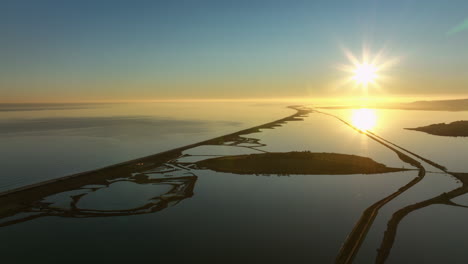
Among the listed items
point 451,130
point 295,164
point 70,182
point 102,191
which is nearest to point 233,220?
point 102,191

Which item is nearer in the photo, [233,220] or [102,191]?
[233,220]

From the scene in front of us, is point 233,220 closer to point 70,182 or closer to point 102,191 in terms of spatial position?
point 102,191

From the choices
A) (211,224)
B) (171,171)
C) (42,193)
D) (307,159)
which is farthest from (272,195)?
(42,193)

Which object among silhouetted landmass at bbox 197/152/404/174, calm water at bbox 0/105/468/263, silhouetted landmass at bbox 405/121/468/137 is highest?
silhouetted landmass at bbox 405/121/468/137

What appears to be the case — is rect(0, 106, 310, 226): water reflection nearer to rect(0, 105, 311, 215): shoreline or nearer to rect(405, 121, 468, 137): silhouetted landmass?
rect(0, 105, 311, 215): shoreline

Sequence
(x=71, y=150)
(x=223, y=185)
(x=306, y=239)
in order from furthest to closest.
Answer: (x=71, y=150) < (x=223, y=185) < (x=306, y=239)

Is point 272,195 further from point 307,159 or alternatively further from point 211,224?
point 307,159

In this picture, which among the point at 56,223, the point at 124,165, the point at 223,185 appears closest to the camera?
the point at 56,223

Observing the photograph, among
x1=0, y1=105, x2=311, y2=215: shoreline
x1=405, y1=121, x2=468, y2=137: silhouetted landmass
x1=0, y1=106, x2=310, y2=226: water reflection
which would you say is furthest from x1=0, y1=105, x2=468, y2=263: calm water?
x1=405, y1=121, x2=468, y2=137: silhouetted landmass
